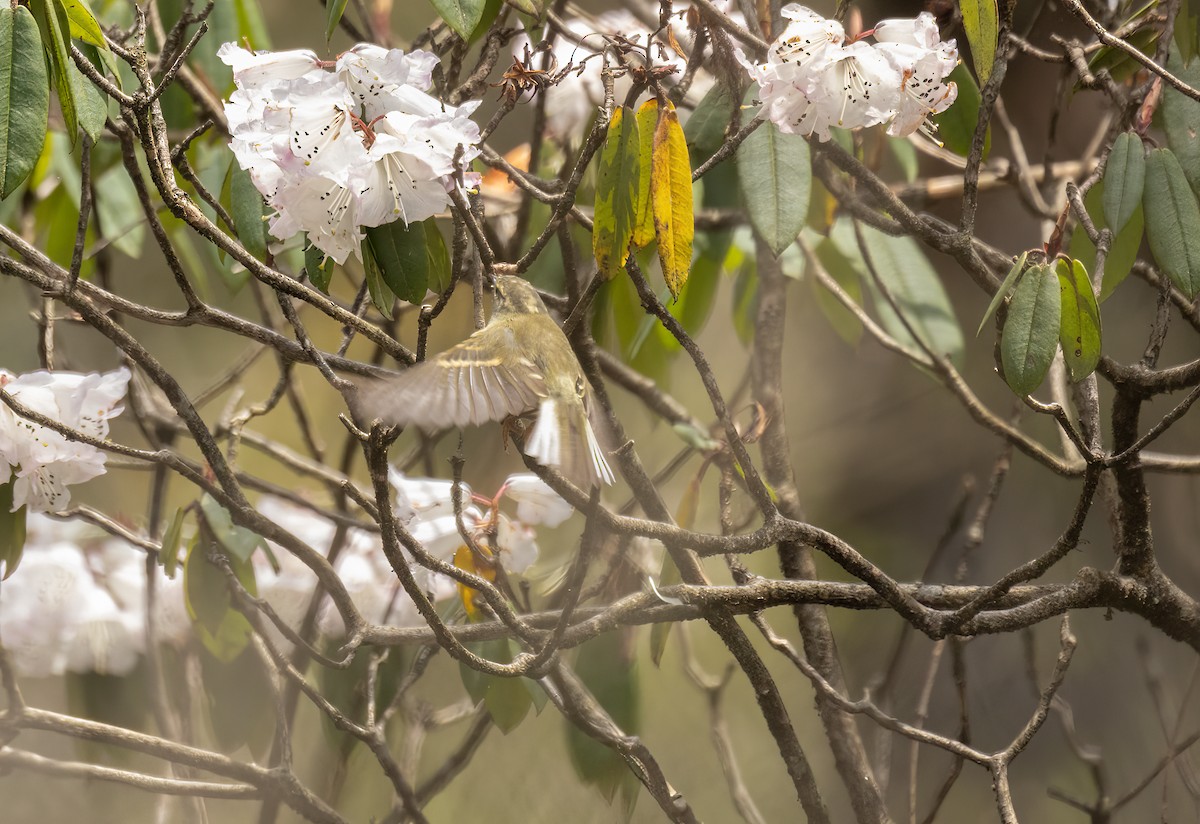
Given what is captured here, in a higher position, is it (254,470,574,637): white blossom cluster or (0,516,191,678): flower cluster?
(254,470,574,637): white blossom cluster

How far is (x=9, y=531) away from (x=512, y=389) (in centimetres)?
52

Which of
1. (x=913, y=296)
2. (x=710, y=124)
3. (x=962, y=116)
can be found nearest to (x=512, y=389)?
(x=710, y=124)

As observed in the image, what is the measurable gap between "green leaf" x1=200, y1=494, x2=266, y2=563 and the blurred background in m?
A: 0.50

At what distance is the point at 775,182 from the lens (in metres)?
1.00

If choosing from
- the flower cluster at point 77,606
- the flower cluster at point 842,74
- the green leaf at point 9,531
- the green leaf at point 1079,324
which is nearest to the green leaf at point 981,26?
the flower cluster at point 842,74

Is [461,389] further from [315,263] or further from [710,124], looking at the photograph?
[710,124]

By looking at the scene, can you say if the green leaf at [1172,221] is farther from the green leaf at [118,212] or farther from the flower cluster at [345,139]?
the green leaf at [118,212]

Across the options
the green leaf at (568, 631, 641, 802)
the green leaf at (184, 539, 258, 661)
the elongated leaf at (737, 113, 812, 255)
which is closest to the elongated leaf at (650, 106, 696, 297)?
the elongated leaf at (737, 113, 812, 255)

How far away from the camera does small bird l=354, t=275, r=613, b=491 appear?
0.93 m

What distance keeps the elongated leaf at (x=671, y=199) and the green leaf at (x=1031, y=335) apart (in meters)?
0.25

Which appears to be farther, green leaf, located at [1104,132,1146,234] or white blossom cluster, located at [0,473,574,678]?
white blossom cluster, located at [0,473,574,678]

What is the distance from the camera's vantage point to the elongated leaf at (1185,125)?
3.22ft

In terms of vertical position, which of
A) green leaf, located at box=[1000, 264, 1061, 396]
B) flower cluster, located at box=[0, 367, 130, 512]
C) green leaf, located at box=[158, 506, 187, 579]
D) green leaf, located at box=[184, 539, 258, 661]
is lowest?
green leaf, located at box=[184, 539, 258, 661]

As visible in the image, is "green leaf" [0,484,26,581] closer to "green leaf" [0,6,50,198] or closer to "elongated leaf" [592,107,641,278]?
"green leaf" [0,6,50,198]
